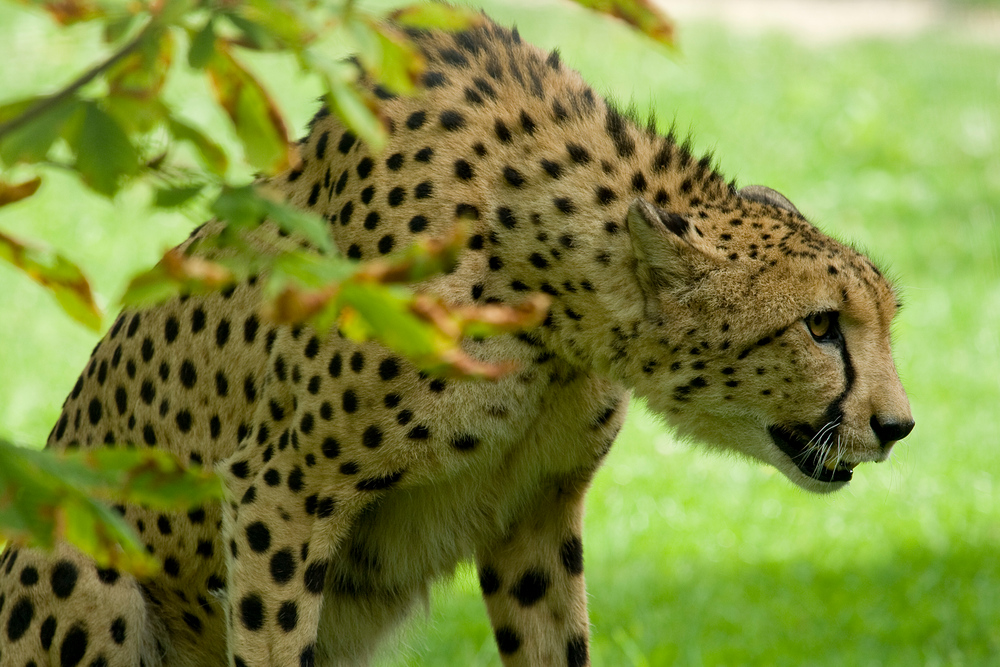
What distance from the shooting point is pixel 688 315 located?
8.90 feet

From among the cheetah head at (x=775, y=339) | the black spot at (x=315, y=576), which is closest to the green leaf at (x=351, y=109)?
the cheetah head at (x=775, y=339)

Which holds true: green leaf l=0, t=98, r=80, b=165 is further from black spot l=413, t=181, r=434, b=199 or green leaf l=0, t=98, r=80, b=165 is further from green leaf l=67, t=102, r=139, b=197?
black spot l=413, t=181, r=434, b=199

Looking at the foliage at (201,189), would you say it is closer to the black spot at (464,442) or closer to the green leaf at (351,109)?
the green leaf at (351,109)

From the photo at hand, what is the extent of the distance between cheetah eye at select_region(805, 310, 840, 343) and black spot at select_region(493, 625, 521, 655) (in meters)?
1.20

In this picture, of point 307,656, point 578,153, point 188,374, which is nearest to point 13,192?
point 578,153

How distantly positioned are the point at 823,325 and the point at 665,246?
1.22 feet

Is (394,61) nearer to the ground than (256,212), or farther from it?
farther from it

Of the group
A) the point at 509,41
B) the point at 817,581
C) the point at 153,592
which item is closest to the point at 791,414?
the point at 509,41

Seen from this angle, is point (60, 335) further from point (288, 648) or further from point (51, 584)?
point (288, 648)

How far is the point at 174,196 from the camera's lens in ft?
3.91

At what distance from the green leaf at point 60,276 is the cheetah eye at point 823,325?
1.74m

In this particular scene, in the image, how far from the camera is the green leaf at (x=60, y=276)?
124 centimetres

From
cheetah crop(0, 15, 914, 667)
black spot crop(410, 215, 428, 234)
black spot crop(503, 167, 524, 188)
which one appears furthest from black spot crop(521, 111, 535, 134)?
black spot crop(410, 215, 428, 234)

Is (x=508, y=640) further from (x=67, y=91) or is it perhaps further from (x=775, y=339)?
(x=67, y=91)
